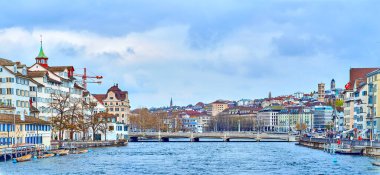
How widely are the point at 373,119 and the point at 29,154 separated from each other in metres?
69.6

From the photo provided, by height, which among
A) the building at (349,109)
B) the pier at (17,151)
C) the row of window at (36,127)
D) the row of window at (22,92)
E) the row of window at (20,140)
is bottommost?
the pier at (17,151)

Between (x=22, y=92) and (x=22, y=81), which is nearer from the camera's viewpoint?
(x=22, y=92)

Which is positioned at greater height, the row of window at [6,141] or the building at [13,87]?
the building at [13,87]

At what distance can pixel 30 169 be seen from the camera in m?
90.1

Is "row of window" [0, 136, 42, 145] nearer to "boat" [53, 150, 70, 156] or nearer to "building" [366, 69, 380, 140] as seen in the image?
"boat" [53, 150, 70, 156]

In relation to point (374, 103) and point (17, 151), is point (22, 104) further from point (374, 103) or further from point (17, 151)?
point (374, 103)

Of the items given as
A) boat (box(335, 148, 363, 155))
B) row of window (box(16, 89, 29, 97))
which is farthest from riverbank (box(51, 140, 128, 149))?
A: boat (box(335, 148, 363, 155))

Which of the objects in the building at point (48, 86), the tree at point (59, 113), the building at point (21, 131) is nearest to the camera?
the building at point (21, 131)

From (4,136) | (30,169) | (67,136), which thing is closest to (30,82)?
(67,136)

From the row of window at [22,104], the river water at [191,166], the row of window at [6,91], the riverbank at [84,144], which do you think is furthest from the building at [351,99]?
the row of window at [6,91]

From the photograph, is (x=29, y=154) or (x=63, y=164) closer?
(x=63, y=164)

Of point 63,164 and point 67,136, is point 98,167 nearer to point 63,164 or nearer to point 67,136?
point 63,164

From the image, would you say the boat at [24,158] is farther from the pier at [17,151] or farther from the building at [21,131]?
the building at [21,131]

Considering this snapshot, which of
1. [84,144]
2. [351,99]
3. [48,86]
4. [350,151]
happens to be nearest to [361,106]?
[351,99]
